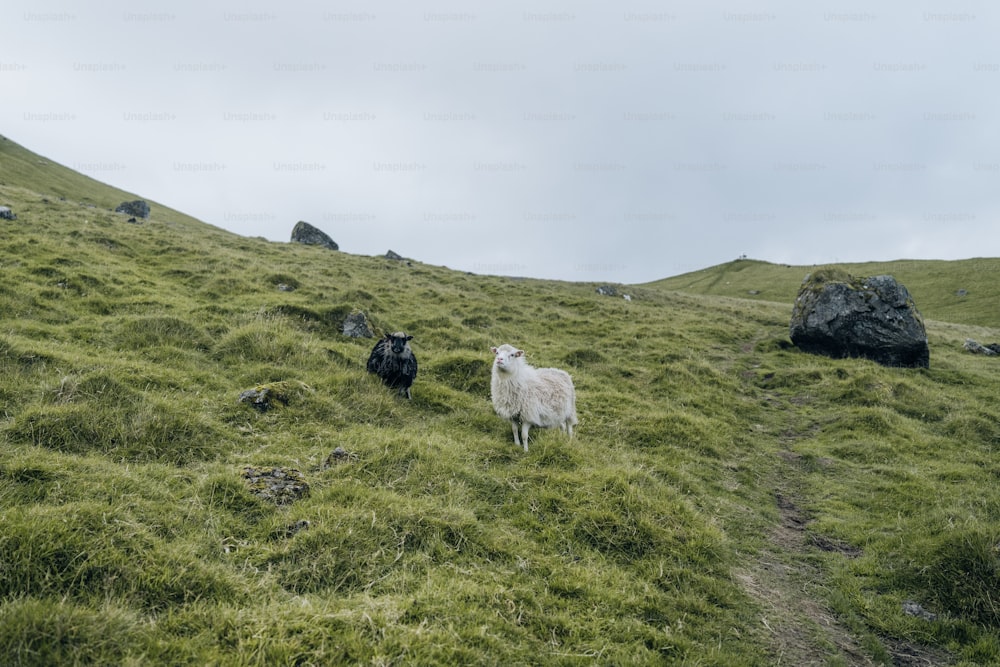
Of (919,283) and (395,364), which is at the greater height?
(919,283)

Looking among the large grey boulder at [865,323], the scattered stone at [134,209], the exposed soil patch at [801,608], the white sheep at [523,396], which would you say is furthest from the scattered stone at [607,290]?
the scattered stone at [134,209]

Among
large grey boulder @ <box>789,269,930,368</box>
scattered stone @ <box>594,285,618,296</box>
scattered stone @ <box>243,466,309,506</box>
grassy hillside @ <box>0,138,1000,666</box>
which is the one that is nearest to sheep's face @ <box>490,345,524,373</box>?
grassy hillside @ <box>0,138,1000,666</box>

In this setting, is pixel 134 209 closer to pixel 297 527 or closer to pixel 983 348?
pixel 297 527

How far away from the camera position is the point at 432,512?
249 inches

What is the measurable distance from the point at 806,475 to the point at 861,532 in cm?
298

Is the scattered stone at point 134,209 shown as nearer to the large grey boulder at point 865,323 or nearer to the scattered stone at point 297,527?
the scattered stone at point 297,527

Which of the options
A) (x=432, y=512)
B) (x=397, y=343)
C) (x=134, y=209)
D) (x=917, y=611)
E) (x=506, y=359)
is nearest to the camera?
(x=917, y=611)

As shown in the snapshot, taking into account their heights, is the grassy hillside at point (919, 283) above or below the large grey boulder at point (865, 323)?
above

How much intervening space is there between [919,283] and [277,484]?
7582 cm

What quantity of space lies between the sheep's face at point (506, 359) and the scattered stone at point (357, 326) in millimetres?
6994

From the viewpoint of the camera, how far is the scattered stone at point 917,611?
5832 millimetres

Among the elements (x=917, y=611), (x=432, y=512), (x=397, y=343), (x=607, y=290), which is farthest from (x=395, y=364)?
(x=607, y=290)

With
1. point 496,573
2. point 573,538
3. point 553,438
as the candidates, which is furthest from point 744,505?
point 496,573

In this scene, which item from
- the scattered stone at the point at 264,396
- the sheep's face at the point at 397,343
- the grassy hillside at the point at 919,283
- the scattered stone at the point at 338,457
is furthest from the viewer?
the grassy hillside at the point at 919,283
